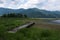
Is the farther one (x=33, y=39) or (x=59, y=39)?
(x=59, y=39)

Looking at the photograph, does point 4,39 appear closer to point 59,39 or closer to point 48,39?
point 48,39

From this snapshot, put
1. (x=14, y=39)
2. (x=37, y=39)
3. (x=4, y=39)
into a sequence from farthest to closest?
(x=37, y=39)
(x=14, y=39)
(x=4, y=39)

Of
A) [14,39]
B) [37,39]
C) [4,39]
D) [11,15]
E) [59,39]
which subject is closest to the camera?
[4,39]

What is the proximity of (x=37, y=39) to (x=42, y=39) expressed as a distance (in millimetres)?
458

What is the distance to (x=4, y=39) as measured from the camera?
9.55m

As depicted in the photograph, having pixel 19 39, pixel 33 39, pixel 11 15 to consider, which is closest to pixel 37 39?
pixel 33 39

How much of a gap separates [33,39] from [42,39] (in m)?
0.70

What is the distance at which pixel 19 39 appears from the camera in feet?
34.7

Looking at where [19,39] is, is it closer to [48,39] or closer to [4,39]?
[4,39]

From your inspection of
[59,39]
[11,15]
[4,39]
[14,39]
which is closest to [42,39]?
[59,39]

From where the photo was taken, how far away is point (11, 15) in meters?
65.1

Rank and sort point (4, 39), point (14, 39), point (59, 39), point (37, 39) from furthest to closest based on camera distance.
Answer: point (59, 39), point (37, 39), point (14, 39), point (4, 39)

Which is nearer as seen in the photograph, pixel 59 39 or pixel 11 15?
pixel 59 39

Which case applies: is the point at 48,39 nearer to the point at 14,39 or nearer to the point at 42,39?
the point at 42,39
